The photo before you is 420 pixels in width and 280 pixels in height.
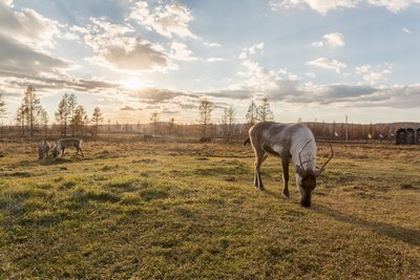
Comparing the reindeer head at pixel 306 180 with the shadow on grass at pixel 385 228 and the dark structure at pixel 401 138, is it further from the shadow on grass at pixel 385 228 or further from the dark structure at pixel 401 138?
the dark structure at pixel 401 138

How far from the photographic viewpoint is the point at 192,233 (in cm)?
904

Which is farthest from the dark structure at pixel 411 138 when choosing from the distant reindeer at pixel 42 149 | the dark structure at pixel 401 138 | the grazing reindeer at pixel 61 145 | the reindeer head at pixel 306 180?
the reindeer head at pixel 306 180

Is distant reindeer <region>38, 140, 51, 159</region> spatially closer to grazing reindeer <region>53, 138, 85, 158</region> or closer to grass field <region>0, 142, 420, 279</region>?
grazing reindeer <region>53, 138, 85, 158</region>

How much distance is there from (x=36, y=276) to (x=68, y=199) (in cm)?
458

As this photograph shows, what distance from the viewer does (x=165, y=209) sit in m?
10.9

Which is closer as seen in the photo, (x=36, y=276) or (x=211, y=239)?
(x=36, y=276)

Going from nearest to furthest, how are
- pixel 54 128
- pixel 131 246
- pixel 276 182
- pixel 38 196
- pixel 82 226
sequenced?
pixel 131 246 → pixel 82 226 → pixel 38 196 → pixel 276 182 → pixel 54 128

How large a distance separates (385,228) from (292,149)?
447 centimetres

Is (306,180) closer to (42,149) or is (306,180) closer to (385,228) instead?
(385,228)

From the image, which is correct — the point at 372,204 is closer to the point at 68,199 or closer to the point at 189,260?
the point at 189,260

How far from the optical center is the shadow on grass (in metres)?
9.44

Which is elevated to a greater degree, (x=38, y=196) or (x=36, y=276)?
(x=38, y=196)

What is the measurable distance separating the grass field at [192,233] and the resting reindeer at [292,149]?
31.9 inches

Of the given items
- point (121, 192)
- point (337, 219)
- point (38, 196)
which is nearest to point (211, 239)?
point (337, 219)
